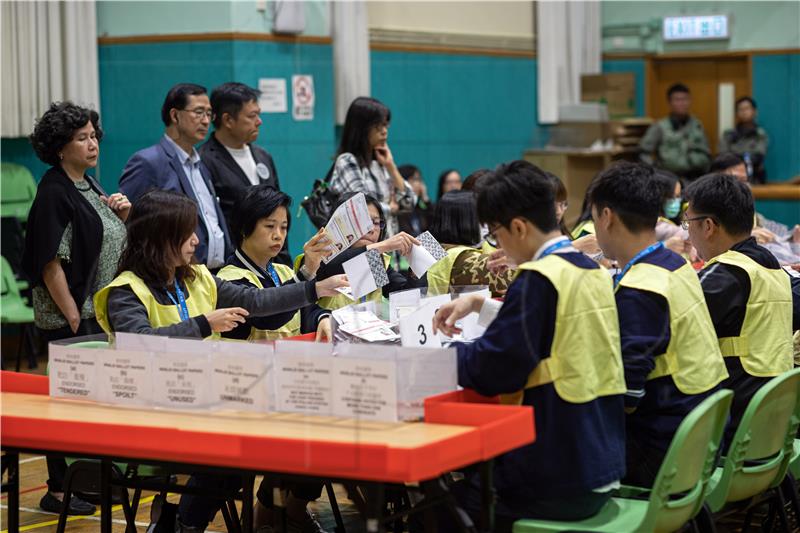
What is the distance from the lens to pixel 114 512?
4988mm

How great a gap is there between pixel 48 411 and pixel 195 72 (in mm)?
5867

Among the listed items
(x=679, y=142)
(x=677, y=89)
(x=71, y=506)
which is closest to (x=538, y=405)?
(x=71, y=506)

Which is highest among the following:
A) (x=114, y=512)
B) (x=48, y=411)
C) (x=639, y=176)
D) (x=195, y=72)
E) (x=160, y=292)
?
(x=195, y=72)

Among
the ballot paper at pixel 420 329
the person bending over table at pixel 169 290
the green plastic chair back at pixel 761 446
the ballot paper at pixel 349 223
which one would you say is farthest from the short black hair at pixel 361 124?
the green plastic chair back at pixel 761 446

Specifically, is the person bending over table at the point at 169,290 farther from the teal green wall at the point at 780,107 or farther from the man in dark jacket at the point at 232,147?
the teal green wall at the point at 780,107

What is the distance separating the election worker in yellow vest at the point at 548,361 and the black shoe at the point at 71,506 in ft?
7.89

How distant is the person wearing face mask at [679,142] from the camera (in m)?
12.2

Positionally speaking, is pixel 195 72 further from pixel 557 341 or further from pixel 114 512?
pixel 557 341

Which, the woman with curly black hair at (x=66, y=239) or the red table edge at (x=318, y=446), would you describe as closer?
the red table edge at (x=318, y=446)

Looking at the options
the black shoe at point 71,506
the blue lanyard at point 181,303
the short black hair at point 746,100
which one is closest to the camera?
the blue lanyard at point 181,303

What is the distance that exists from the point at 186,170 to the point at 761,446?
10.0 ft

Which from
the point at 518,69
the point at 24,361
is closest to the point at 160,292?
the point at 24,361

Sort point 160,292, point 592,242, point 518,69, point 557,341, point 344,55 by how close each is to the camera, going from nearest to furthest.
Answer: point 557,341 < point 160,292 < point 592,242 < point 344,55 < point 518,69

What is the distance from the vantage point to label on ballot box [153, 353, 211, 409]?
306 cm
